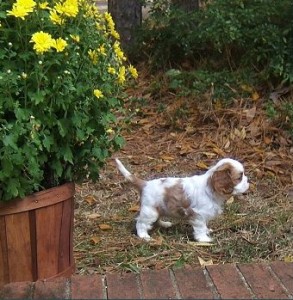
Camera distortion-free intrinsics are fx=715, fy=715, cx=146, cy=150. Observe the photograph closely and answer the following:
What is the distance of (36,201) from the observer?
3.70 m

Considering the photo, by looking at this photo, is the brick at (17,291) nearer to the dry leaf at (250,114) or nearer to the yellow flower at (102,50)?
the yellow flower at (102,50)

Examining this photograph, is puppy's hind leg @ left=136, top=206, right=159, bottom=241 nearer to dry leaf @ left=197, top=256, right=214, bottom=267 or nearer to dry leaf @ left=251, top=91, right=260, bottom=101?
dry leaf @ left=197, top=256, right=214, bottom=267

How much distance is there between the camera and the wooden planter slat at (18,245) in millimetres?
3676

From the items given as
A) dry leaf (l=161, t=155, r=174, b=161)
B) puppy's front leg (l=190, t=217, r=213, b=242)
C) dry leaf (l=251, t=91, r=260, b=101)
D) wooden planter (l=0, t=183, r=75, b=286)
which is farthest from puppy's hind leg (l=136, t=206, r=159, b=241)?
dry leaf (l=251, t=91, r=260, b=101)

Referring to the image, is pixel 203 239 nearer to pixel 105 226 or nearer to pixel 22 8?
pixel 105 226

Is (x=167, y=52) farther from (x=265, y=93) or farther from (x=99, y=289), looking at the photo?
(x=99, y=289)

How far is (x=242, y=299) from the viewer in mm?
3498

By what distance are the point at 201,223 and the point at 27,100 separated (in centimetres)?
163

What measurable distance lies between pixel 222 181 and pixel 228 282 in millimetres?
1020

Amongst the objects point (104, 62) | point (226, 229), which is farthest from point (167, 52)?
point (104, 62)

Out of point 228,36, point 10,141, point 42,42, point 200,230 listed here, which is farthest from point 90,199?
point 228,36

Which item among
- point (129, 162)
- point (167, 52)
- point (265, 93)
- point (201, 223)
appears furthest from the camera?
point (167, 52)

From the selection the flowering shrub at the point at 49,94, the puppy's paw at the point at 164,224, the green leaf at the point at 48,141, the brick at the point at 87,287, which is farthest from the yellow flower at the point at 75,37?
the puppy's paw at the point at 164,224

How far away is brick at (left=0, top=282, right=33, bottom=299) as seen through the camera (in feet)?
11.9
